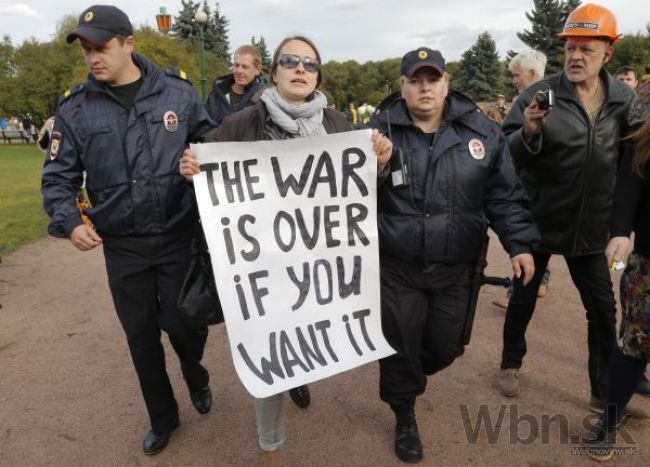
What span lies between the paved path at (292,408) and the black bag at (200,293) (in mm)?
894

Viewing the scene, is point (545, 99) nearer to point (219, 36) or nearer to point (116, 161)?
point (116, 161)

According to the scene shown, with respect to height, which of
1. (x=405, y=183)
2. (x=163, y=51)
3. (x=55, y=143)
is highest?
(x=163, y=51)

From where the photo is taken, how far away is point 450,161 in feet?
8.76

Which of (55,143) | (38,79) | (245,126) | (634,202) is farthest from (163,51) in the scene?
(634,202)

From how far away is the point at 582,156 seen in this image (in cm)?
303

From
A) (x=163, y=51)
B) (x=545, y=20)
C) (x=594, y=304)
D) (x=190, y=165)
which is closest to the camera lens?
(x=190, y=165)

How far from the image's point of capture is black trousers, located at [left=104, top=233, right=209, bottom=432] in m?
2.80

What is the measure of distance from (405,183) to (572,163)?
1.11m

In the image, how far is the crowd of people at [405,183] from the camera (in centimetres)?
254

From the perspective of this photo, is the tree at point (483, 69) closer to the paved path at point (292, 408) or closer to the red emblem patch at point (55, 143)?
the paved path at point (292, 408)

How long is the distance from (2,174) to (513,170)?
67.8 feet

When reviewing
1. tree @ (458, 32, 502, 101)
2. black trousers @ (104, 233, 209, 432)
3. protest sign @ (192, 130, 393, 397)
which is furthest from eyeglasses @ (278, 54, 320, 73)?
tree @ (458, 32, 502, 101)

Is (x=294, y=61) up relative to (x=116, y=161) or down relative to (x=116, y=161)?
up

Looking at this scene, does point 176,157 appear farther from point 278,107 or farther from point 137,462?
point 137,462
